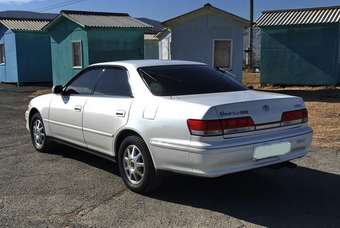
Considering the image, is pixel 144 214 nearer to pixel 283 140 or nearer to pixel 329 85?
pixel 283 140

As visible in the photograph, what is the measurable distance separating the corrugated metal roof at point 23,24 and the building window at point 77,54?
16.0ft

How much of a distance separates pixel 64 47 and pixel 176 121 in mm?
15782

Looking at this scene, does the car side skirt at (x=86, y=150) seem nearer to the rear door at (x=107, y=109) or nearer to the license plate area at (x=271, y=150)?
the rear door at (x=107, y=109)

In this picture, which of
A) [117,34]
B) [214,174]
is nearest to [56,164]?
[214,174]

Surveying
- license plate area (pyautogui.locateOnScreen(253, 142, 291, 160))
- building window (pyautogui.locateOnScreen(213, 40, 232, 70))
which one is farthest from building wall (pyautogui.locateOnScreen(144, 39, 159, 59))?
license plate area (pyautogui.locateOnScreen(253, 142, 291, 160))

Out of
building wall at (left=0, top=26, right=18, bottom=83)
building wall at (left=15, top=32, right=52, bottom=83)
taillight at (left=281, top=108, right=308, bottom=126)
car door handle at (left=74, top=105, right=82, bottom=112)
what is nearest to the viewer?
taillight at (left=281, top=108, right=308, bottom=126)

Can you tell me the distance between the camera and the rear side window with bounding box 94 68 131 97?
5.77m

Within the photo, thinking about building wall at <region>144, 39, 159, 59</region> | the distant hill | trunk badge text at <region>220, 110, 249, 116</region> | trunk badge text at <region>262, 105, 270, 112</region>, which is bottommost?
trunk badge text at <region>220, 110, 249, 116</region>

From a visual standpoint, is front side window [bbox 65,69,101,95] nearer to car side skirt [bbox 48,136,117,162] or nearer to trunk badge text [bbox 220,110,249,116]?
car side skirt [bbox 48,136,117,162]

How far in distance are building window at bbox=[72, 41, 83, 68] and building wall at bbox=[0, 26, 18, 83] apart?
503 cm

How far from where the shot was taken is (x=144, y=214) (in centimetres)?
472

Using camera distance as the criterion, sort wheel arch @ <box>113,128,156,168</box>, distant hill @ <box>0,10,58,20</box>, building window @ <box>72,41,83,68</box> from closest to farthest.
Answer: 1. wheel arch @ <box>113,128,156,168</box>
2. building window @ <box>72,41,83,68</box>
3. distant hill @ <box>0,10,58,20</box>

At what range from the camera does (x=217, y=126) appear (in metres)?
4.61

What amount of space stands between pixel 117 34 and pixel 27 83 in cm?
704
